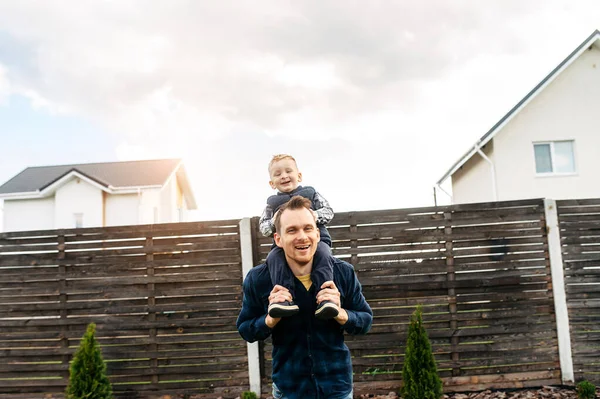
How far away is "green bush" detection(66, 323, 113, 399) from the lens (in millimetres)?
5066

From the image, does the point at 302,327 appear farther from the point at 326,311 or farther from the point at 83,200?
the point at 83,200

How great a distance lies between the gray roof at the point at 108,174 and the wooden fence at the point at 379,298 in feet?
38.1

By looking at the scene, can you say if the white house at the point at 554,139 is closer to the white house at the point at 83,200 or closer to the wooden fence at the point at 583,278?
the wooden fence at the point at 583,278

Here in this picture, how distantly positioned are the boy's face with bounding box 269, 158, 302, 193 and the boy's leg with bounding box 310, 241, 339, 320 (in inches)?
35.9

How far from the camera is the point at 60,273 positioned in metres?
5.79

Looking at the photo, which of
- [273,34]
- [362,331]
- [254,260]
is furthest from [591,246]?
[273,34]

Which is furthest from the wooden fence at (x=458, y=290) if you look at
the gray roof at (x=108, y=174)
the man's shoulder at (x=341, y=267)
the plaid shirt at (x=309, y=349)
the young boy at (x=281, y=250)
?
the gray roof at (x=108, y=174)

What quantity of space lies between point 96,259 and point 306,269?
170 inches

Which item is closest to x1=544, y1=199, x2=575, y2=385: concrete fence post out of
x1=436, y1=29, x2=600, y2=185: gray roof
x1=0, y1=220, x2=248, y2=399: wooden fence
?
x1=0, y1=220, x2=248, y2=399: wooden fence

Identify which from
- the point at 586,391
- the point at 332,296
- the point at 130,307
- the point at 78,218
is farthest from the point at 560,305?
the point at 78,218

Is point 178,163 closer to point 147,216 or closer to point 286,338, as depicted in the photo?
point 147,216

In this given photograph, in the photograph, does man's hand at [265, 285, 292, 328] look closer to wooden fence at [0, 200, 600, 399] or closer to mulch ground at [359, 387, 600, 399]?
wooden fence at [0, 200, 600, 399]

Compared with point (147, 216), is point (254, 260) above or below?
below

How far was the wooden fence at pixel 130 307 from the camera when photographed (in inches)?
218
